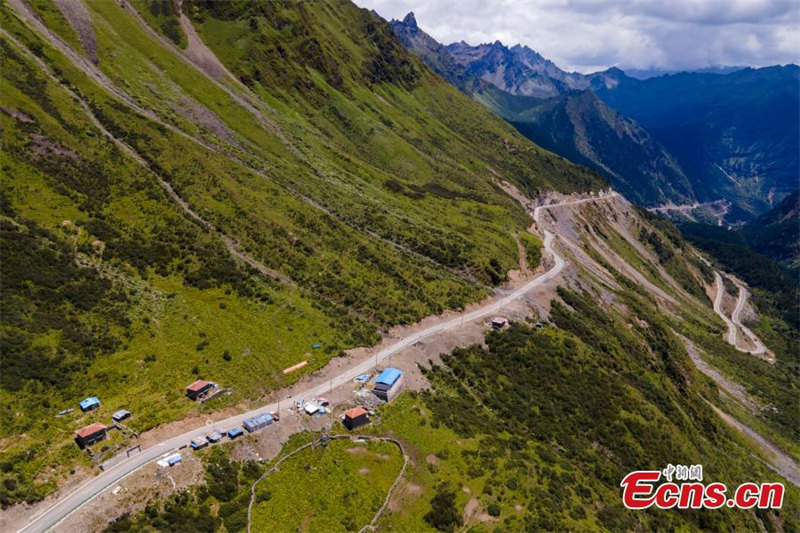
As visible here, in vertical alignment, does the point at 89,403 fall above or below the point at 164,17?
below

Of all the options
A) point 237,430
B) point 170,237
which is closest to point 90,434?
point 237,430

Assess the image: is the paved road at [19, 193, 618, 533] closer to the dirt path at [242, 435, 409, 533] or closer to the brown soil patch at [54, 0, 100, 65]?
the dirt path at [242, 435, 409, 533]

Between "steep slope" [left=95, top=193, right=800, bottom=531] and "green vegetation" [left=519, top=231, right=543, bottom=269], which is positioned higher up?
"green vegetation" [left=519, top=231, right=543, bottom=269]

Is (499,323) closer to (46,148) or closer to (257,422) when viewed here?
(257,422)

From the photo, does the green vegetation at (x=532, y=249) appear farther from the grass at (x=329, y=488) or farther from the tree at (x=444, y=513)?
the tree at (x=444, y=513)

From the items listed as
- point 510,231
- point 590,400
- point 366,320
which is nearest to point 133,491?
point 366,320

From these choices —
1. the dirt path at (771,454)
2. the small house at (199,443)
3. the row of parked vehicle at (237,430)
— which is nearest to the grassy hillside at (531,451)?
the row of parked vehicle at (237,430)

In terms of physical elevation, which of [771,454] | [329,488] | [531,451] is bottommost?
[329,488]

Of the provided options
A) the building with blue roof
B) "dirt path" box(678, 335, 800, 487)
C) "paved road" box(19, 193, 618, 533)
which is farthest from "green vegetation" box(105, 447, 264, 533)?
"dirt path" box(678, 335, 800, 487)
